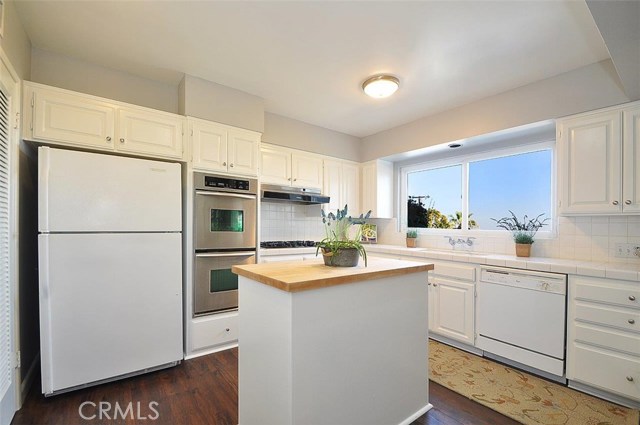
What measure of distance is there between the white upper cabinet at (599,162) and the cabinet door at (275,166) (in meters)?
2.80

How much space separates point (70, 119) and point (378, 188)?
11.5 feet

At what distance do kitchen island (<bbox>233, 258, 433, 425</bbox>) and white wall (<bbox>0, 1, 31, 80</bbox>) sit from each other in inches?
78.2

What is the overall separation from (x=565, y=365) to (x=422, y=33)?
2749 millimetres

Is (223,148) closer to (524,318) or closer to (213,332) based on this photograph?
(213,332)

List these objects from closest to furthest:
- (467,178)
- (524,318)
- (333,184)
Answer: (524,318)
(467,178)
(333,184)

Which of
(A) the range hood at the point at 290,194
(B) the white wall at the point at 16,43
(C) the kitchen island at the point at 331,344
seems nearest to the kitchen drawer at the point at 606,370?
(C) the kitchen island at the point at 331,344

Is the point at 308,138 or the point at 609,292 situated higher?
the point at 308,138

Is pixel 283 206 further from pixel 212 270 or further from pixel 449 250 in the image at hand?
pixel 449 250

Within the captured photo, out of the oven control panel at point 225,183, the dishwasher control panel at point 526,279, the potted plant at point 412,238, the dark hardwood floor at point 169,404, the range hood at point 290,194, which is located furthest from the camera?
the potted plant at point 412,238

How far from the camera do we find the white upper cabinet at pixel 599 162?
2.24 m

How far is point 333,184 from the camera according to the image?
13.8 ft

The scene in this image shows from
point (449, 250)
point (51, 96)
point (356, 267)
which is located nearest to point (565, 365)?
point (449, 250)

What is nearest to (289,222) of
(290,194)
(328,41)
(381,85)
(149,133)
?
(290,194)

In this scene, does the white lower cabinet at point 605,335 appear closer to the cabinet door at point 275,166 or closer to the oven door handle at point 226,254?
the oven door handle at point 226,254
